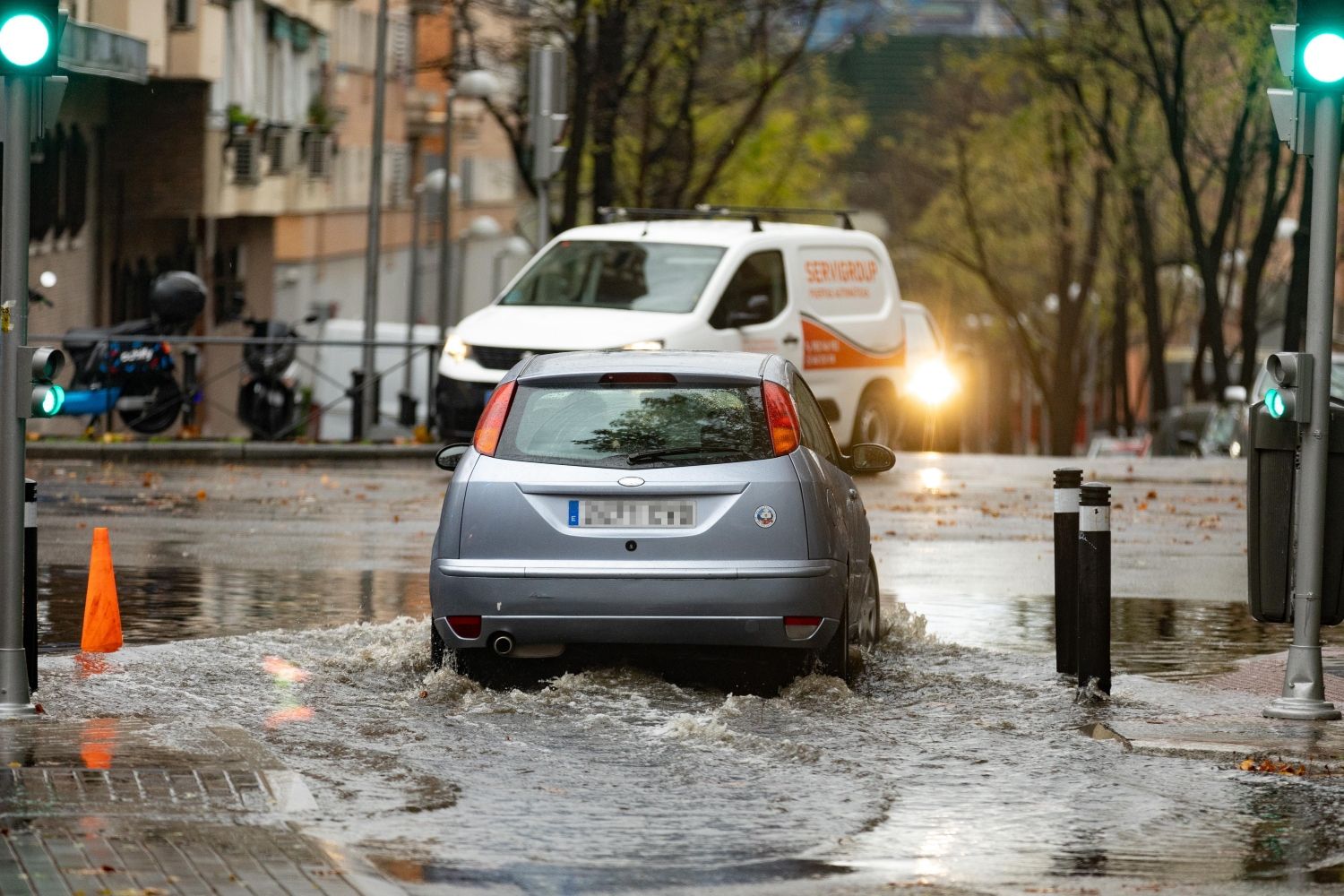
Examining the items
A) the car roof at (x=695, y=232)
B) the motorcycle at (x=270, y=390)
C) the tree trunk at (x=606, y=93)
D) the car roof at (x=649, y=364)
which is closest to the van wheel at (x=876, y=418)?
the car roof at (x=695, y=232)

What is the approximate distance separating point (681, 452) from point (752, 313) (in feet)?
38.6

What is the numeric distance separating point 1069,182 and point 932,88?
41.1ft

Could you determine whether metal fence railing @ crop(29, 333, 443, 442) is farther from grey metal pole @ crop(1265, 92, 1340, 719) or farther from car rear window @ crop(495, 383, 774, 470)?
grey metal pole @ crop(1265, 92, 1340, 719)

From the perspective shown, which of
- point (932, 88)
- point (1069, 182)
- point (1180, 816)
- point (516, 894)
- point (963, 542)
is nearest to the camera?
point (516, 894)

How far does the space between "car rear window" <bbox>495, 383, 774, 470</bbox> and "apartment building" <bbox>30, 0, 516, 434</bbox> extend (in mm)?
16514

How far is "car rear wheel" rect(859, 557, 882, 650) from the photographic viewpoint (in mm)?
11023

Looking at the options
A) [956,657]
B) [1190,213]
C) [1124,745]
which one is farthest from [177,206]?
[1124,745]

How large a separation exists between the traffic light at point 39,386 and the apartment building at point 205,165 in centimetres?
1711

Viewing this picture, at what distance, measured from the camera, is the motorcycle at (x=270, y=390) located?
25.2 metres

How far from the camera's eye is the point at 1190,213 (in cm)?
3653

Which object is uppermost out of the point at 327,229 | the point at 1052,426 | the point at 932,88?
the point at 932,88

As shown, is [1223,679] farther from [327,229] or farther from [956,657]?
[327,229]

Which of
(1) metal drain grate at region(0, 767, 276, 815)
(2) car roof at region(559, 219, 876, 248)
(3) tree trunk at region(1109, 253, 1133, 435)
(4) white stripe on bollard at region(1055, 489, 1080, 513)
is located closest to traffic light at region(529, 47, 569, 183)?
(2) car roof at region(559, 219, 876, 248)

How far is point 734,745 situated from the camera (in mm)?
8656
